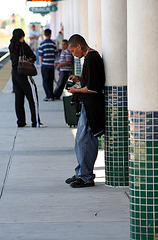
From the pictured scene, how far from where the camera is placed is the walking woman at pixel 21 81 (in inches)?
456

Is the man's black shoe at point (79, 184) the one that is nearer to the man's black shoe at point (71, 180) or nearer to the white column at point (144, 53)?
the man's black shoe at point (71, 180)

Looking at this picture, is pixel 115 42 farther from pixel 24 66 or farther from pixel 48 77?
pixel 48 77

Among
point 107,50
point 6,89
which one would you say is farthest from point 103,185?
point 6,89

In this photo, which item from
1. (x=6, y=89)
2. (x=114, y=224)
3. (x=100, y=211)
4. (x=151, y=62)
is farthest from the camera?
(x=6, y=89)

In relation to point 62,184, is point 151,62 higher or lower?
higher

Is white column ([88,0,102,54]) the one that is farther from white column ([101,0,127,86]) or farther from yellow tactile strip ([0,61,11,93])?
yellow tactile strip ([0,61,11,93])

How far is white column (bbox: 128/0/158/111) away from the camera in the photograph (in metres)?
4.77

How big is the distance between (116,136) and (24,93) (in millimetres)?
5133

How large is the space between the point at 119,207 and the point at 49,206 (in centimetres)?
72

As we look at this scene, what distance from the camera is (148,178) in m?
4.92

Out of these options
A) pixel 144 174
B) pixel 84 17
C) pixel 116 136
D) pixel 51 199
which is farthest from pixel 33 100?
pixel 144 174

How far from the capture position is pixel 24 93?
12.1 m

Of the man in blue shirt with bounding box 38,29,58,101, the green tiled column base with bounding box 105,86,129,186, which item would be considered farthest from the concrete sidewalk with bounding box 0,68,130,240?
the man in blue shirt with bounding box 38,29,58,101

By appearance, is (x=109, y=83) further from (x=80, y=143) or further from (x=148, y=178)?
(x=148, y=178)
